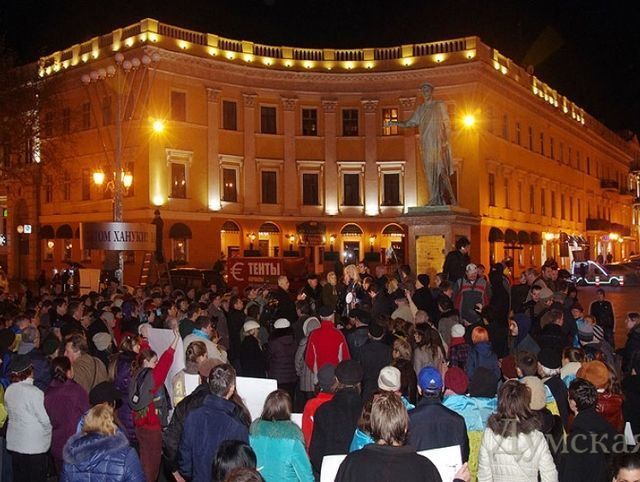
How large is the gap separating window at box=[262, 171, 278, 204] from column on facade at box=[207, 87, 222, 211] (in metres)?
3.18

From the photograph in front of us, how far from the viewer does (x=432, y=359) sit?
345 inches

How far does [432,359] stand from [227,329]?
548 centimetres

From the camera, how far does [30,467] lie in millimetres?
7426

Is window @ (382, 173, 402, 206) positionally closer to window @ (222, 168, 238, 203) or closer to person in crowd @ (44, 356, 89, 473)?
window @ (222, 168, 238, 203)

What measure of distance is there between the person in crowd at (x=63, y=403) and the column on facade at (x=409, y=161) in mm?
38565

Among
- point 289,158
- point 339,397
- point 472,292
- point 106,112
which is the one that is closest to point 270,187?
point 289,158

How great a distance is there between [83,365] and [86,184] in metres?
37.5

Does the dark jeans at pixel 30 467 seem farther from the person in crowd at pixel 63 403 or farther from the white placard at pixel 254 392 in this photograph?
the white placard at pixel 254 392

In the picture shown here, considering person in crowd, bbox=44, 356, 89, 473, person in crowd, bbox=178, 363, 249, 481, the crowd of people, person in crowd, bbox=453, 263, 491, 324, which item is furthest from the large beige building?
person in crowd, bbox=178, 363, 249, 481

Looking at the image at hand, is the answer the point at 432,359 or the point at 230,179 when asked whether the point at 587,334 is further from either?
the point at 230,179

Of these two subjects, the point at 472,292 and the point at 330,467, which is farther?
the point at 472,292

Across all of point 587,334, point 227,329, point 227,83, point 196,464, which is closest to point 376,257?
point 227,83

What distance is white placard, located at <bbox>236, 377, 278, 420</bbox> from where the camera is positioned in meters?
7.18

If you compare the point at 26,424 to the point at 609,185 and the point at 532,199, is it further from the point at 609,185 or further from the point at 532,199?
the point at 609,185
